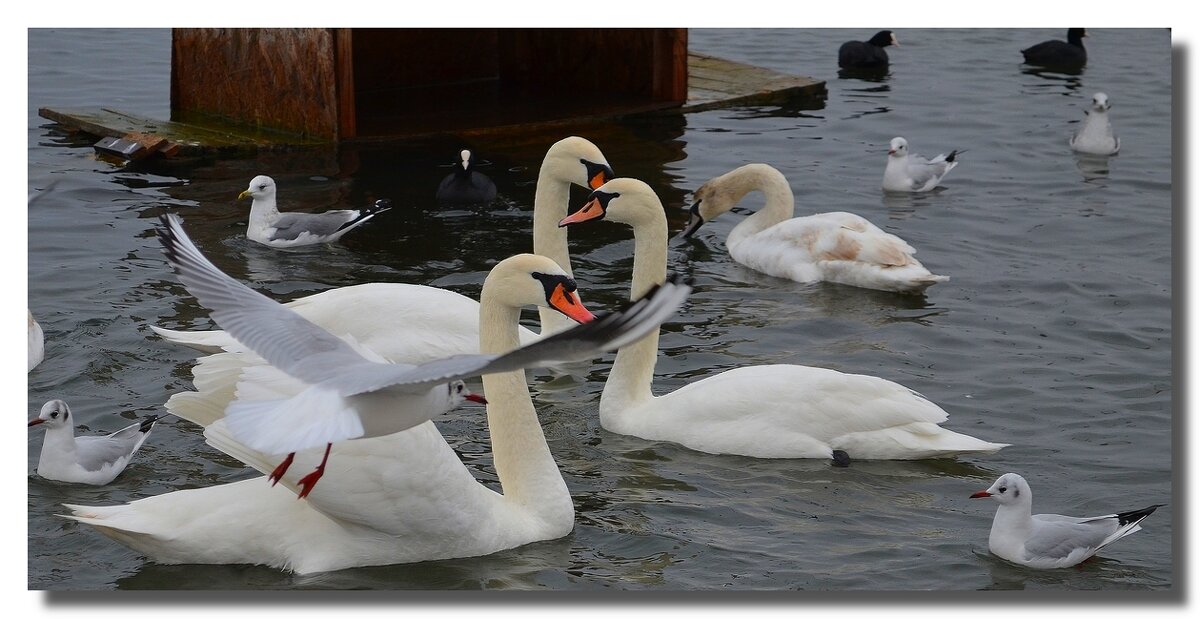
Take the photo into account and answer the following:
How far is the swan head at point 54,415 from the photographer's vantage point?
22.9 feet

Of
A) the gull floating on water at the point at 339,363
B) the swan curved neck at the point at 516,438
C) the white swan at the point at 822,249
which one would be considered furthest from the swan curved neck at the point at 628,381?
the white swan at the point at 822,249

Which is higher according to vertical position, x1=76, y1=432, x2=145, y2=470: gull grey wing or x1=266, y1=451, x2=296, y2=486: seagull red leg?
x1=266, y1=451, x2=296, y2=486: seagull red leg

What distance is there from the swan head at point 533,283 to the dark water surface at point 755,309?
1.06 meters

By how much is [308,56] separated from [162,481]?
21.0 feet

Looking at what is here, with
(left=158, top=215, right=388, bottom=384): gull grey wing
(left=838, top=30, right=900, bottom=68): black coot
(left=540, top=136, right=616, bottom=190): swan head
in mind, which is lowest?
(left=158, top=215, right=388, bottom=384): gull grey wing

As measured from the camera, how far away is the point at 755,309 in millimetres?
10289

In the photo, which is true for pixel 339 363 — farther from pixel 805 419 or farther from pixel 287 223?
pixel 287 223

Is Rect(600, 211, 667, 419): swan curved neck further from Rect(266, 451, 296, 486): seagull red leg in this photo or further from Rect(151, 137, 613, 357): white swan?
Rect(266, 451, 296, 486): seagull red leg

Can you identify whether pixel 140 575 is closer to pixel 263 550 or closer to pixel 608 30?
pixel 263 550

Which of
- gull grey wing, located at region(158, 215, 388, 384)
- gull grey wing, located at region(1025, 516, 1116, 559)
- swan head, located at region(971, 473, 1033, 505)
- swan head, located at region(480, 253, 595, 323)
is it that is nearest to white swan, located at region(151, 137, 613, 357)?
swan head, located at region(480, 253, 595, 323)

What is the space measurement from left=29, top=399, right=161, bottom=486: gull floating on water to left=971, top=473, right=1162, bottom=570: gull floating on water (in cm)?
407

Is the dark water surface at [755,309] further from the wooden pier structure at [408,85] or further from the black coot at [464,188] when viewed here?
the wooden pier structure at [408,85]

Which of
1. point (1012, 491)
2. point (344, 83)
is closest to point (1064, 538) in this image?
point (1012, 491)

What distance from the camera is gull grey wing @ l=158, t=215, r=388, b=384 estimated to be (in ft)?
17.2
